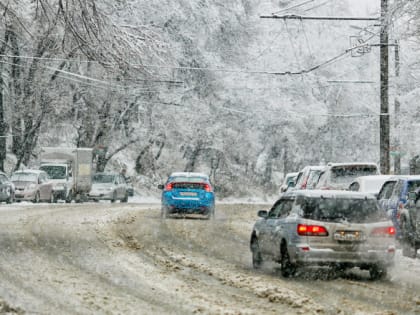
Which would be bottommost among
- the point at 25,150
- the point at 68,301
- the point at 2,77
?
the point at 68,301

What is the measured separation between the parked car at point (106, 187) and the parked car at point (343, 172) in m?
23.6

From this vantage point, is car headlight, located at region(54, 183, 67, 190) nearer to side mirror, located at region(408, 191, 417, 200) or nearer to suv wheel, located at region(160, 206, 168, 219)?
suv wheel, located at region(160, 206, 168, 219)

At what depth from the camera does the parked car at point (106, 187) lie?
53.9m

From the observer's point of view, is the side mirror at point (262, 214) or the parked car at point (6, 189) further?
the parked car at point (6, 189)

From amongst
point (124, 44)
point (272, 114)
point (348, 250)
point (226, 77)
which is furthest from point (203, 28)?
point (348, 250)

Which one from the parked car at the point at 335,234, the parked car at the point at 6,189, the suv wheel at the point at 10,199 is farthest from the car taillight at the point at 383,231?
the suv wheel at the point at 10,199

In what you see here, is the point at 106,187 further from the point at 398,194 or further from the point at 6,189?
the point at 398,194

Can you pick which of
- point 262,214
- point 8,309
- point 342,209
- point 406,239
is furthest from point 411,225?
point 8,309

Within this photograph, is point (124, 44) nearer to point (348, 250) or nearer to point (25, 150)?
point (348, 250)

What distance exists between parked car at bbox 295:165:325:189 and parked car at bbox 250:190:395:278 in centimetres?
1656

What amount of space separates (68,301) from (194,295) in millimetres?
1702

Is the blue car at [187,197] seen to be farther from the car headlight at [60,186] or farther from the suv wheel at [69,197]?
the suv wheel at [69,197]

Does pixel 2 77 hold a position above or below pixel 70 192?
above

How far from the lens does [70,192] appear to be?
5362 cm
